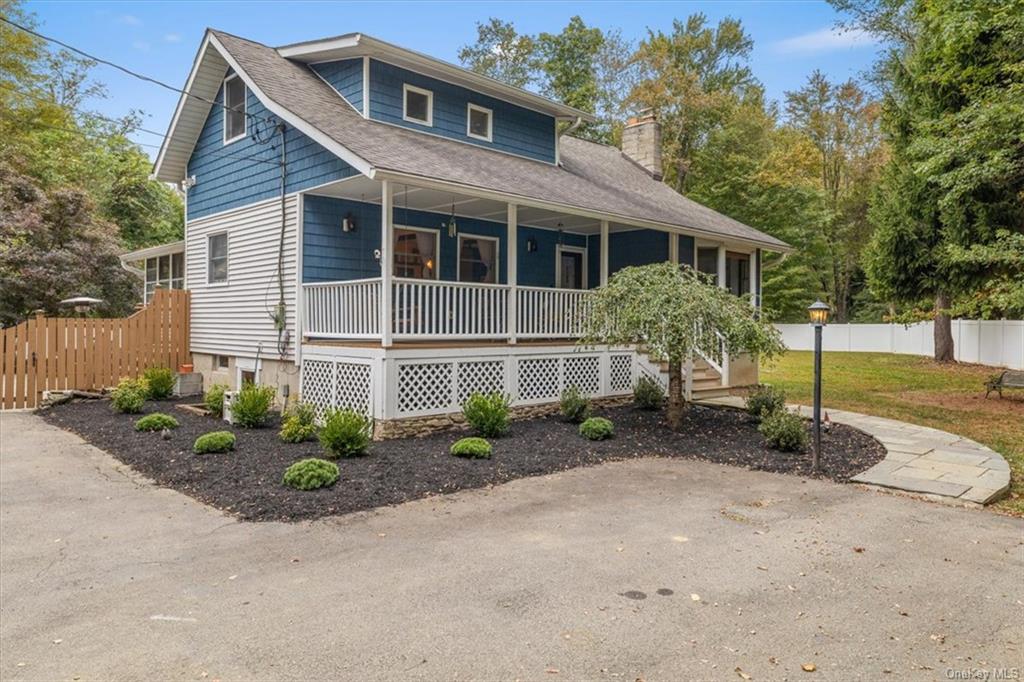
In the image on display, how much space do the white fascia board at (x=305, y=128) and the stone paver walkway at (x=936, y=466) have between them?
706 cm

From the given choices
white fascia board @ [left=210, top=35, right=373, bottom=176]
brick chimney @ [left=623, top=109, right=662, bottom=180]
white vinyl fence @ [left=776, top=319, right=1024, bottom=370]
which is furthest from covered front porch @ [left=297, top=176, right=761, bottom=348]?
white vinyl fence @ [left=776, top=319, right=1024, bottom=370]

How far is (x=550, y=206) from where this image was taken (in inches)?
395

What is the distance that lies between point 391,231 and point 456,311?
1.60 metres

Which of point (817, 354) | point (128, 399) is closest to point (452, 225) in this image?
point (128, 399)

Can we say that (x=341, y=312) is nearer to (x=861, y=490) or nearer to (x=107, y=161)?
(x=861, y=490)

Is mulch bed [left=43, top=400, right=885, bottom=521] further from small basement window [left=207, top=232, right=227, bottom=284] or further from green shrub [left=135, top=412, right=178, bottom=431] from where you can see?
small basement window [left=207, top=232, right=227, bottom=284]

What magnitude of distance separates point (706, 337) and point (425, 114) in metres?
6.87

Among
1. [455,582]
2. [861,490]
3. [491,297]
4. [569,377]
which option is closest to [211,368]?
[491,297]

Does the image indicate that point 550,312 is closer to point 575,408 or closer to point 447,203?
point 575,408

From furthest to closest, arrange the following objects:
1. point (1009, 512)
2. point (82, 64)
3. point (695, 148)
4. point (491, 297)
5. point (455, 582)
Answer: point (695, 148), point (82, 64), point (491, 297), point (1009, 512), point (455, 582)

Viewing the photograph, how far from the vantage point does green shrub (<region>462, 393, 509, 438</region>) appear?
8.70 meters

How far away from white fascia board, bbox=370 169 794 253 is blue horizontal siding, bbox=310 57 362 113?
362 centimetres

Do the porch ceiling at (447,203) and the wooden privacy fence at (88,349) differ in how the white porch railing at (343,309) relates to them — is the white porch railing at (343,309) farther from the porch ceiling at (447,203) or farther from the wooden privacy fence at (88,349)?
the wooden privacy fence at (88,349)

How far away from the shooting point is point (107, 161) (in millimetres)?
23781
